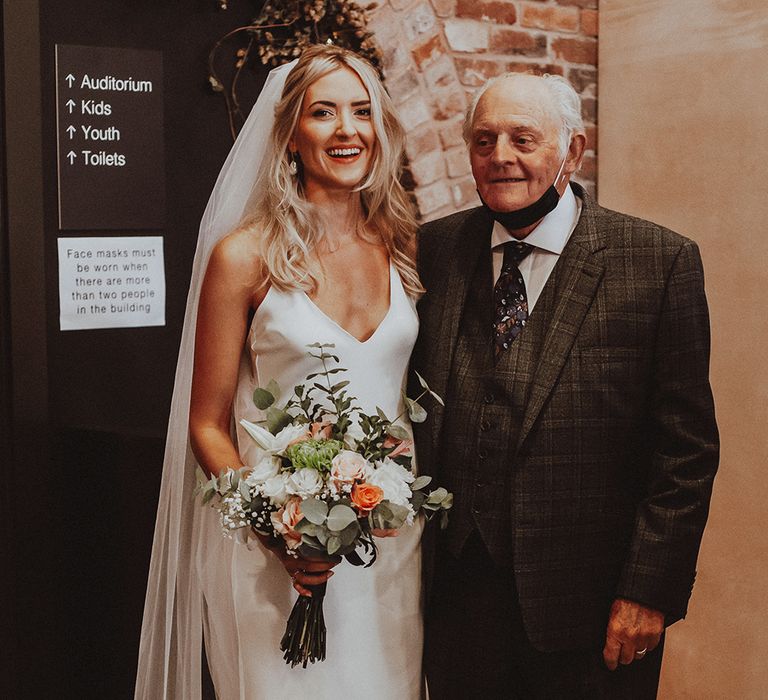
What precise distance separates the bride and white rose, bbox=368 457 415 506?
0.29 meters

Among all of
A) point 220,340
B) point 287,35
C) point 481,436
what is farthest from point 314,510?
point 287,35

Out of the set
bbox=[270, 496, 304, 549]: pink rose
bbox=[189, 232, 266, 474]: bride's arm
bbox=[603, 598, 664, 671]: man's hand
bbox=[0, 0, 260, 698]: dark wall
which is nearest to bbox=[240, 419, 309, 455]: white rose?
bbox=[270, 496, 304, 549]: pink rose

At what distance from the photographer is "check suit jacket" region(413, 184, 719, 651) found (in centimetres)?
204

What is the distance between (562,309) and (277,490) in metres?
0.69

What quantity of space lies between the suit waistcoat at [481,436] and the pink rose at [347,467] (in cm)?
30

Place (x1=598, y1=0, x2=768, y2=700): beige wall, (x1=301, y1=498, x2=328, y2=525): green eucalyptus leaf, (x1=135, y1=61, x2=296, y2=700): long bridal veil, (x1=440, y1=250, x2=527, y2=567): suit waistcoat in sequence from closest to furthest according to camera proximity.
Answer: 1. (x1=301, y1=498, x2=328, y2=525): green eucalyptus leaf
2. (x1=440, y1=250, x2=527, y2=567): suit waistcoat
3. (x1=135, y1=61, x2=296, y2=700): long bridal veil
4. (x1=598, y1=0, x2=768, y2=700): beige wall

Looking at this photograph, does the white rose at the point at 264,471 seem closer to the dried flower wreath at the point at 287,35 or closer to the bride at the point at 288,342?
the bride at the point at 288,342

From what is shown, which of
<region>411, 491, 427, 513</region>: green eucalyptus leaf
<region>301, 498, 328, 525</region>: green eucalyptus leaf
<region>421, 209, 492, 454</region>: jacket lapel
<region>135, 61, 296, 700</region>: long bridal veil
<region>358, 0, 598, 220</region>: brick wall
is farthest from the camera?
<region>358, 0, 598, 220</region>: brick wall

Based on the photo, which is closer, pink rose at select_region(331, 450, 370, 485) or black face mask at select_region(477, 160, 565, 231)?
pink rose at select_region(331, 450, 370, 485)

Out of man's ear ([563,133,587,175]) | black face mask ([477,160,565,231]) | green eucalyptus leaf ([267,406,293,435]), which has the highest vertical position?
man's ear ([563,133,587,175])

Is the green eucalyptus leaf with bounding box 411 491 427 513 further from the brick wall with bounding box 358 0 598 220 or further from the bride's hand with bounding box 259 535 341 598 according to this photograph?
the brick wall with bounding box 358 0 598 220

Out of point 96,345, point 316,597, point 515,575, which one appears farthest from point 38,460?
point 515,575

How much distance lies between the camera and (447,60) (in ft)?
10.9

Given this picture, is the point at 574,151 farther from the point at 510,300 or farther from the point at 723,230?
the point at 723,230
